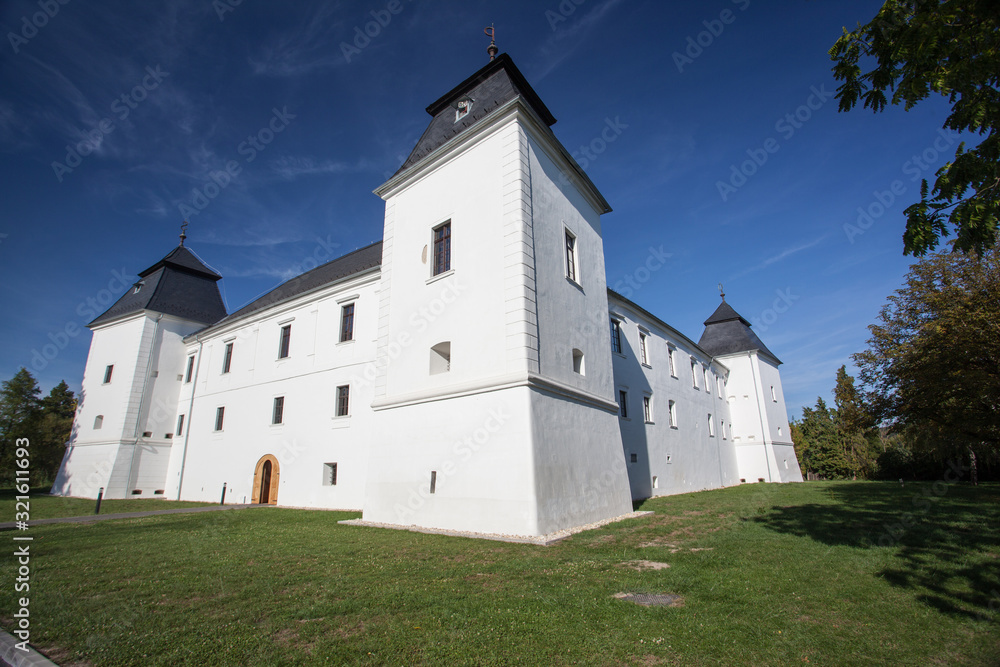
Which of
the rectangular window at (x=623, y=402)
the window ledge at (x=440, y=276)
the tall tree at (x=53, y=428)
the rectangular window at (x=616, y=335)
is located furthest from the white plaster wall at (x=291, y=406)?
the tall tree at (x=53, y=428)

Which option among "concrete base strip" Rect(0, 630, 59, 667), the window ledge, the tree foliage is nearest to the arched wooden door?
the window ledge

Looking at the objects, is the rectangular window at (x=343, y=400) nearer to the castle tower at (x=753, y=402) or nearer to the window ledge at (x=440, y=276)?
the window ledge at (x=440, y=276)

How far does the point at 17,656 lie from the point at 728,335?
1454 inches

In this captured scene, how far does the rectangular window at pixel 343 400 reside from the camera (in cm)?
1761

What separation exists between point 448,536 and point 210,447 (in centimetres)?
1869

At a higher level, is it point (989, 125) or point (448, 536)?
point (989, 125)

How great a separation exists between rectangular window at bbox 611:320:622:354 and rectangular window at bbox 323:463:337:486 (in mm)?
12527

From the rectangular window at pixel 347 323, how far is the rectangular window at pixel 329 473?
4.95m

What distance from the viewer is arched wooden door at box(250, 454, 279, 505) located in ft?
62.3

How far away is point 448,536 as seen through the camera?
30.3ft

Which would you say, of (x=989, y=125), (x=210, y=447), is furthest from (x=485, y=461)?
(x=210, y=447)

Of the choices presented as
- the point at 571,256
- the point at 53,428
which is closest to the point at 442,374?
the point at 571,256

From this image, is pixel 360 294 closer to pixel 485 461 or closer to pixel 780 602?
pixel 485 461

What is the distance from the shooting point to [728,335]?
111 ft
